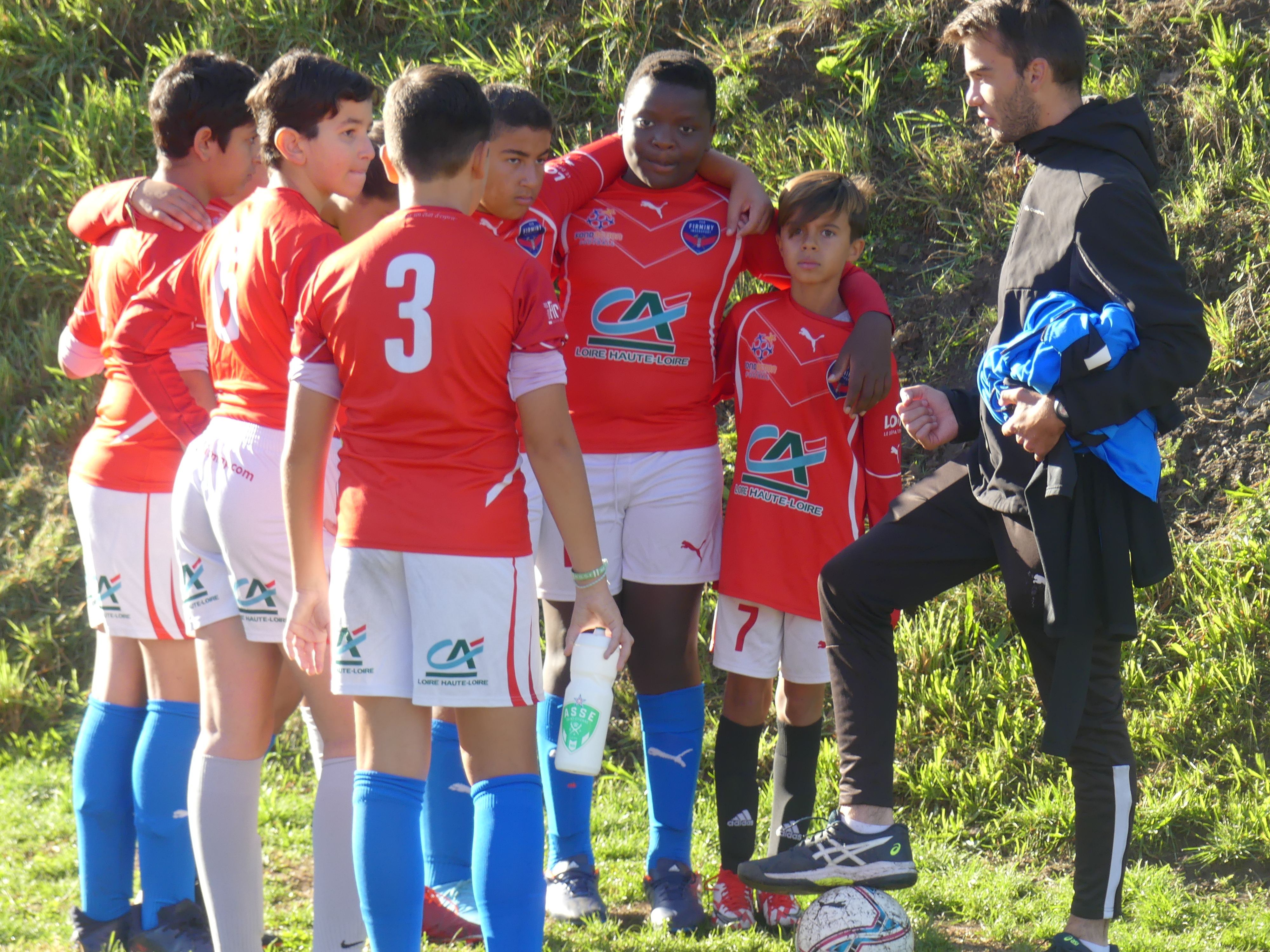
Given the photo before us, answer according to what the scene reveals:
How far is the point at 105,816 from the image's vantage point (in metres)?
3.28

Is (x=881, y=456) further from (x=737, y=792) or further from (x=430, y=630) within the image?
(x=430, y=630)

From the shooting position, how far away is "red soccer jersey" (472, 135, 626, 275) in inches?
139

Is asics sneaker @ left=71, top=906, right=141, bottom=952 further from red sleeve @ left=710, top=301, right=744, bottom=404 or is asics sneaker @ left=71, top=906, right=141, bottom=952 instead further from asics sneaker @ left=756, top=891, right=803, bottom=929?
red sleeve @ left=710, top=301, right=744, bottom=404

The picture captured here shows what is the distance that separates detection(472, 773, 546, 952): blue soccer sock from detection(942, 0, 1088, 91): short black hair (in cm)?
212

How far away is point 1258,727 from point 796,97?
346 centimetres

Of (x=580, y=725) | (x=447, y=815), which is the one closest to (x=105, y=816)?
(x=447, y=815)

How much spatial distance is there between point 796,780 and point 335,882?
135cm

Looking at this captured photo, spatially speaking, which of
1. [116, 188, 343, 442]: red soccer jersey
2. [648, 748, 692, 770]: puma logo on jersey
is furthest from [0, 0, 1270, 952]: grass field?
[116, 188, 343, 442]: red soccer jersey

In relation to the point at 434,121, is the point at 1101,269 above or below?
below

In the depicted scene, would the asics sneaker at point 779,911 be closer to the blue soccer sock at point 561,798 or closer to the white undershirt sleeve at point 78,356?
the blue soccer sock at point 561,798

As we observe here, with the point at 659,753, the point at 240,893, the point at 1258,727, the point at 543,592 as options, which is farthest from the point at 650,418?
the point at 1258,727

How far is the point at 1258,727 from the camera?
13.4 feet

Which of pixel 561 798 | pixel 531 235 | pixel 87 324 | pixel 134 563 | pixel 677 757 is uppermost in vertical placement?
pixel 531 235

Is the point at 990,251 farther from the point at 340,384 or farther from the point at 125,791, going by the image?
the point at 125,791
